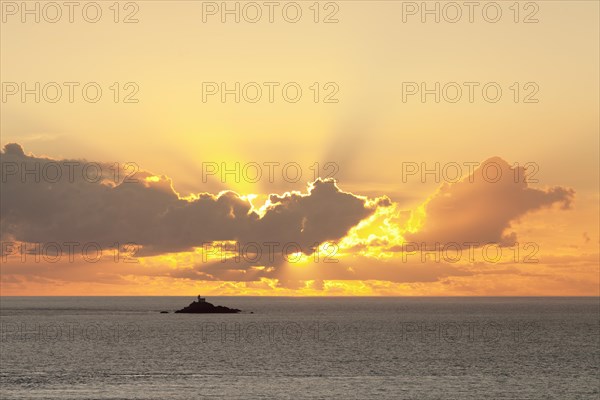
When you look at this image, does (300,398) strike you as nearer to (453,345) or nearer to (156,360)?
(156,360)

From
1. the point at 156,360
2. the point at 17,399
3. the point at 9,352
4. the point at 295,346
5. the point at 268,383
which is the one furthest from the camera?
the point at 295,346

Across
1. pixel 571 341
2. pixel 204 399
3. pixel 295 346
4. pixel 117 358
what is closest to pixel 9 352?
pixel 117 358

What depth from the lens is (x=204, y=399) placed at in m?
87.6

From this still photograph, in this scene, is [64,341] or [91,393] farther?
[64,341]

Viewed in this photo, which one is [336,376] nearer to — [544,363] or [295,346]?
[544,363]

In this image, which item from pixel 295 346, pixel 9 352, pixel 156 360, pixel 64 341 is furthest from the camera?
pixel 64 341

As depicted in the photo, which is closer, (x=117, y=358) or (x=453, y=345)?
(x=117, y=358)

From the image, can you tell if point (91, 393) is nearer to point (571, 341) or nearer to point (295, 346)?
point (295, 346)

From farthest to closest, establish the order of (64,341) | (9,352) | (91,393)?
(64,341), (9,352), (91,393)

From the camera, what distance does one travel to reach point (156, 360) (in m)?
132

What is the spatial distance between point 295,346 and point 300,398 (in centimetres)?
7521

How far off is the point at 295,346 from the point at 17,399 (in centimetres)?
8519

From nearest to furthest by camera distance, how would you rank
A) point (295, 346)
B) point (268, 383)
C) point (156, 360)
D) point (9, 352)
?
point (268, 383), point (156, 360), point (9, 352), point (295, 346)

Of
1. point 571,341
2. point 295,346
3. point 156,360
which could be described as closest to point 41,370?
point 156,360
